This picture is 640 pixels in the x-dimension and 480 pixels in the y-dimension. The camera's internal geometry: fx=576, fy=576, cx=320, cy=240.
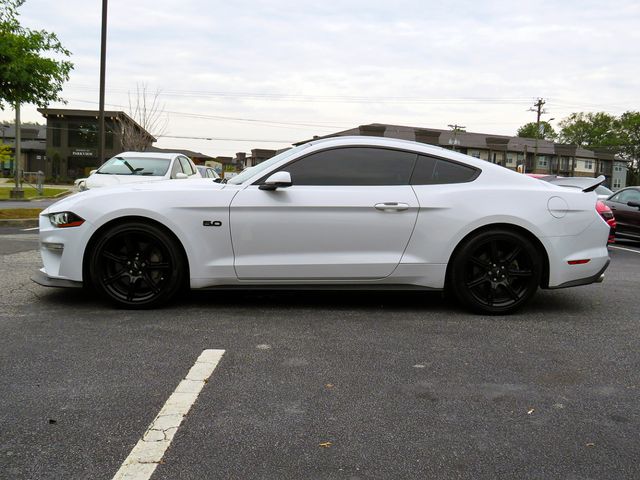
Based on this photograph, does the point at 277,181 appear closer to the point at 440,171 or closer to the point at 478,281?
the point at 440,171

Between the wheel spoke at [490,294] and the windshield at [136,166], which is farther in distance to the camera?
the windshield at [136,166]

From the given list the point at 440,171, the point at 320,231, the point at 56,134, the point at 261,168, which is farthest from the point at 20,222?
the point at 56,134

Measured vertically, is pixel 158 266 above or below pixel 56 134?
below

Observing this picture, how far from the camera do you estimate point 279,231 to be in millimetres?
4633

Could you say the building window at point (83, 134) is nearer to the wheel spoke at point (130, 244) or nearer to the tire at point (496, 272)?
the wheel spoke at point (130, 244)

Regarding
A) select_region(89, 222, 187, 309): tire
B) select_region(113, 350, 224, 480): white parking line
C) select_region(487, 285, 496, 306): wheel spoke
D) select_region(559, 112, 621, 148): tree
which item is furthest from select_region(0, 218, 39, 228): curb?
select_region(559, 112, 621, 148): tree

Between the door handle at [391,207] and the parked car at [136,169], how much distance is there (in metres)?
7.11

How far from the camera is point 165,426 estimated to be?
102 inches

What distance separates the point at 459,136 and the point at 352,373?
74.3m

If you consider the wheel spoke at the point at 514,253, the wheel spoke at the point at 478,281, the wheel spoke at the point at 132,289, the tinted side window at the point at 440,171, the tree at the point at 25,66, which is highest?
the tree at the point at 25,66

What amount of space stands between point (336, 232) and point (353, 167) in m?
0.59

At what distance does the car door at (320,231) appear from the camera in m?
4.64

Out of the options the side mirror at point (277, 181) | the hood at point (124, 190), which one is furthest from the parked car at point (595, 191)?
the hood at point (124, 190)

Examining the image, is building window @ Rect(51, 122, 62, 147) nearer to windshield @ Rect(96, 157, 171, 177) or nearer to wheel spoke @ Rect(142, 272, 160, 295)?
windshield @ Rect(96, 157, 171, 177)
